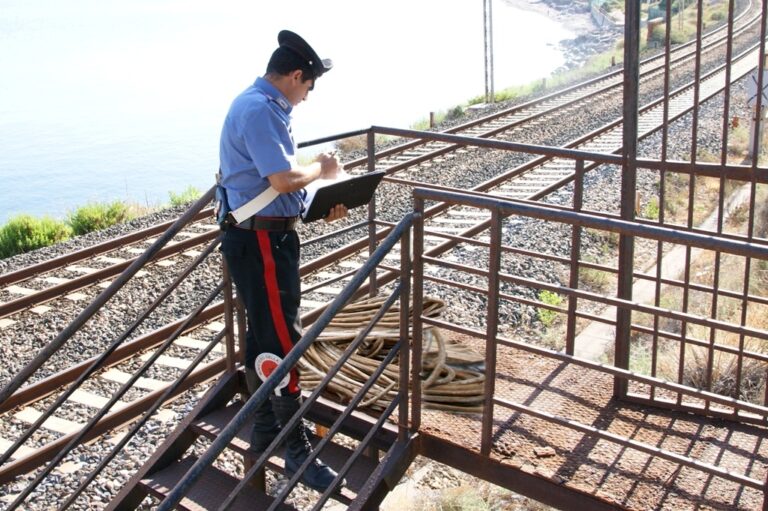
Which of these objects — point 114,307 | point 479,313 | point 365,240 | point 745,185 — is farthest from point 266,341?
point 745,185

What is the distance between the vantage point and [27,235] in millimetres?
14195

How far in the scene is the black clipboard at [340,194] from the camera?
4.20 meters

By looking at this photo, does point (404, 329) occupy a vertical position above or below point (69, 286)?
above

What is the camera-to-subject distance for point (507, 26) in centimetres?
8838

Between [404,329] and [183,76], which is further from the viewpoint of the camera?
[183,76]

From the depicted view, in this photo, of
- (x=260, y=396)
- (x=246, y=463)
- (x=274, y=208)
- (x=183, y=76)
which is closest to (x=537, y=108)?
(x=246, y=463)

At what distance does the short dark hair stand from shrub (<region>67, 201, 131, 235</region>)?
38.3 ft

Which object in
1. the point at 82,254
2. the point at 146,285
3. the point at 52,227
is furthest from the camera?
the point at 52,227

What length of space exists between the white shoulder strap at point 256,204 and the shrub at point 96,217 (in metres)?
11.6

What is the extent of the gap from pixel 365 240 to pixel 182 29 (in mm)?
81350

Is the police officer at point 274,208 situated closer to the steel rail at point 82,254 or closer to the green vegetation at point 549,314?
the green vegetation at point 549,314

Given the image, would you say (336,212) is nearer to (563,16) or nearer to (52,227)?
(52,227)

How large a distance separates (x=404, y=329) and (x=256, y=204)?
91 centimetres

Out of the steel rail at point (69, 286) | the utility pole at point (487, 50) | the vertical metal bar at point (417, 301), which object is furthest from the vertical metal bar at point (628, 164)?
the utility pole at point (487, 50)
